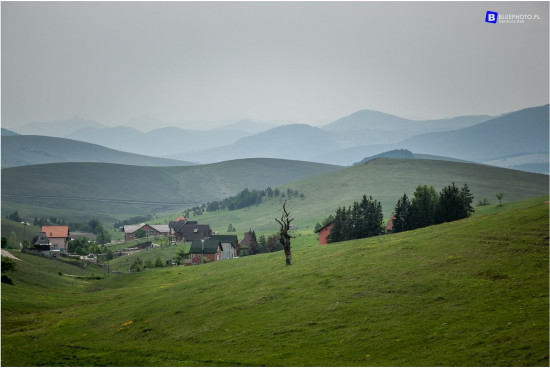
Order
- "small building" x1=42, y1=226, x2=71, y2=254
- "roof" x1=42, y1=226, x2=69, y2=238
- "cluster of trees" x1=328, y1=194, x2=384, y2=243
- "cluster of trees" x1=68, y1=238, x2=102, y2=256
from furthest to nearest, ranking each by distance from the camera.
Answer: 1. "cluster of trees" x1=68, y1=238, x2=102, y2=256
2. "roof" x1=42, y1=226, x2=69, y2=238
3. "small building" x1=42, y1=226, x2=71, y2=254
4. "cluster of trees" x1=328, y1=194, x2=384, y2=243

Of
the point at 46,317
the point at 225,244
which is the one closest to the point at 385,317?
the point at 46,317

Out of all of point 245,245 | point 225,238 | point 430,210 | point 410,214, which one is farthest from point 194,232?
point 430,210

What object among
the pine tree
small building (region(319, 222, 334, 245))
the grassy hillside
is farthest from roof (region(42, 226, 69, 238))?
the pine tree

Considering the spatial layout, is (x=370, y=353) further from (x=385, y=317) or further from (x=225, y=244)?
(x=225, y=244)

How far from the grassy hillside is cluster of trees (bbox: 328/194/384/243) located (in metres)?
41.9

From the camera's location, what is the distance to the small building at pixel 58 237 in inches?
6518

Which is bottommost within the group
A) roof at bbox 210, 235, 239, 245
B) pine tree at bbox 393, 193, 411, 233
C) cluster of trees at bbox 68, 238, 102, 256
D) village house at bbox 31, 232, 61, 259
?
cluster of trees at bbox 68, 238, 102, 256

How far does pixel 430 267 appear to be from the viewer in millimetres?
50094

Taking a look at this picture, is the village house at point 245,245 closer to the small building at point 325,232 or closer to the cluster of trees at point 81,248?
the small building at point 325,232

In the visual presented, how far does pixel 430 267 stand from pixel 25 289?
62050 millimetres

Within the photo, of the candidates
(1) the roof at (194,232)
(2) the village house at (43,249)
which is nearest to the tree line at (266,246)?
(1) the roof at (194,232)

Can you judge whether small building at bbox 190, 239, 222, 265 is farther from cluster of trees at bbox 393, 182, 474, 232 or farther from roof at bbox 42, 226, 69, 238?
roof at bbox 42, 226, 69, 238

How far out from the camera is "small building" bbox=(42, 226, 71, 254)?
16556 centimetres

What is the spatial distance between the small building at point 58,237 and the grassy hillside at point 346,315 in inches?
3954
